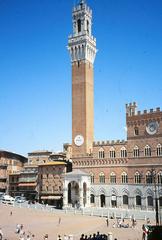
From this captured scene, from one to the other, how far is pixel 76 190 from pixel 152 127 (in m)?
17.9

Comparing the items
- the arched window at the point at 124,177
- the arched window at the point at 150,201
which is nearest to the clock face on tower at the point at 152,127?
the arched window at the point at 124,177

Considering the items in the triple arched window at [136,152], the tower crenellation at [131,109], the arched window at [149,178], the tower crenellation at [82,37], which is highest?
the tower crenellation at [82,37]

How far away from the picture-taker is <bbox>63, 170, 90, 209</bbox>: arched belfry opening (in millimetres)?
59969

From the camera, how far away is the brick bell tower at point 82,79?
65.0m

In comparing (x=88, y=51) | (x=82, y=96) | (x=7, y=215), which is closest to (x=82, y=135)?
(x=82, y=96)

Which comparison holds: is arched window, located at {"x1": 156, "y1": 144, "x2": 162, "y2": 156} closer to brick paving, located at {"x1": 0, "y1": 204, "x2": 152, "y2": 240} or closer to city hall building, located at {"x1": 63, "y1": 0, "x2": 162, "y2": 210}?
city hall building, located at {"x1": 63, "y1": 0, "x2": 162, "y2": 210}

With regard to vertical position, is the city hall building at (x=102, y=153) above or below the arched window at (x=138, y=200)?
above

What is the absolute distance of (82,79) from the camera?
66.6 metres

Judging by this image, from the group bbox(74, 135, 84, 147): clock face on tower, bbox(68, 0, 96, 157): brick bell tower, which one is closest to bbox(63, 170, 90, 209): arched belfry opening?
bbox(68, 0, 96, 157): brick bell tower

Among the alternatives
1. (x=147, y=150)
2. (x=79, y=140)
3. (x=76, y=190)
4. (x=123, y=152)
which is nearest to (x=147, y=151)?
(x=147, y=150)

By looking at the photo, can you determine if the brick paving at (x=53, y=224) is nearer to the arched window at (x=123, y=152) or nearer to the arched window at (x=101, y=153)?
the arched window at (x=101, y=153)

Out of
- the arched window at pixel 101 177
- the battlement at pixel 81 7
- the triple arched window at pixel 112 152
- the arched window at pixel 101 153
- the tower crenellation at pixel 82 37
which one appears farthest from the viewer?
the battlement at pixel 81 7

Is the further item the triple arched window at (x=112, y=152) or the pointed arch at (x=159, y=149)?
the triple arched window at (x=112, y=152)

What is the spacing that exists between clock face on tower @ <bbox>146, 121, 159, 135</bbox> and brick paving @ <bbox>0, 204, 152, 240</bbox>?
1766cm
